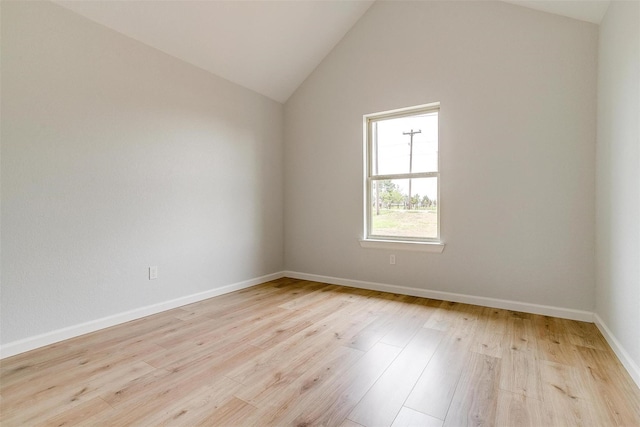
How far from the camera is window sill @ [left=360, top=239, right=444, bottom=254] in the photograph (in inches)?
128

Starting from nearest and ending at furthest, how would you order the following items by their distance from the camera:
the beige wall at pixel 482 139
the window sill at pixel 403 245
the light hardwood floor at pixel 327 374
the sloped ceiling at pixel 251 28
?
1. the light hardwood floor at pixel 327 374
2. the sloped ceiling at pixel 251 28
3. the beige wall at pixel 482 139
4. the window sill at pixel 403 245

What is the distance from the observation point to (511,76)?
2840mm

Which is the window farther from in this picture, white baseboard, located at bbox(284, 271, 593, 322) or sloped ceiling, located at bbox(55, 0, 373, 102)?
sloped ceiling, located at bbox(55, 0, 373, 102)

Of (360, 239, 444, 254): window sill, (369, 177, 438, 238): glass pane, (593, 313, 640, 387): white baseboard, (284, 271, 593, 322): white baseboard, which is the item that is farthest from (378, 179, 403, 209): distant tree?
(593, 313, 640, 387): white baseboard

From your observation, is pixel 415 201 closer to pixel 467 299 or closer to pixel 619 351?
pixel 467 299

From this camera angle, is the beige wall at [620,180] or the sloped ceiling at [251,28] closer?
the beige wall at [620,180]

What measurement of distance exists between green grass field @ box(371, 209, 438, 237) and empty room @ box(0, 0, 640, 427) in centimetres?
3

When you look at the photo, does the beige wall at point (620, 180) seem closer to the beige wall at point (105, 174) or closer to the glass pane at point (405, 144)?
the glass pane at point (405, 144)

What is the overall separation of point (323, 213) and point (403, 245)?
3.69 feet

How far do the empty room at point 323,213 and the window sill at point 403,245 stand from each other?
3cm

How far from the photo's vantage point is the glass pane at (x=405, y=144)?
11.0 feet

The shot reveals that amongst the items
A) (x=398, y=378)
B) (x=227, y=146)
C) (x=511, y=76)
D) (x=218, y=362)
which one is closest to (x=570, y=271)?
(x=511, y=76)

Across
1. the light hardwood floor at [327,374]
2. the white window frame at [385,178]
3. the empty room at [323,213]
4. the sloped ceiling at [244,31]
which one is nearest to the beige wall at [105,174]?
the empty room at [323,213]

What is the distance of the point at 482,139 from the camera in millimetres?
2988
